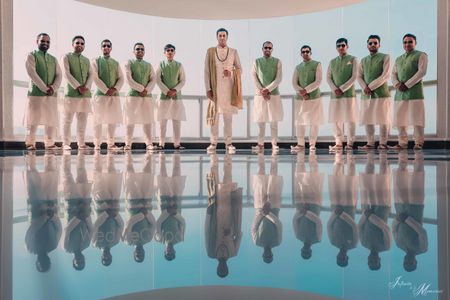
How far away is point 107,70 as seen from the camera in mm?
9062

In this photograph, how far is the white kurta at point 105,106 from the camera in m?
9.09

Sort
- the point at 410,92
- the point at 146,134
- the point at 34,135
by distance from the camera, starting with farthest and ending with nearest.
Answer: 1. the point at 146,134
2. the point at 410,92
3. the point at 34,135


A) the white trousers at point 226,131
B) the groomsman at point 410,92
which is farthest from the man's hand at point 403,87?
the white trousers at point 226,131

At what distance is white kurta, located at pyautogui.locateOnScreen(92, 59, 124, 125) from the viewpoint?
9.09 metres

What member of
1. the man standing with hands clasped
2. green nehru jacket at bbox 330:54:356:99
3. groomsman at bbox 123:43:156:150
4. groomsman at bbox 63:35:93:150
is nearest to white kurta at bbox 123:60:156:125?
groomsman at bbox 123:43:156:150

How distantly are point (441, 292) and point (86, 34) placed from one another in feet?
42.4

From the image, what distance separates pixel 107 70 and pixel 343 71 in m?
4.37

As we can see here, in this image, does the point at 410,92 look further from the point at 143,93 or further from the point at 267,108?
the point at 143,93

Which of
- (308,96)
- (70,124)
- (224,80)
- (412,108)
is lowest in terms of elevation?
(70,124)

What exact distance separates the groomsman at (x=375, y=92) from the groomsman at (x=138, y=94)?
399 cm

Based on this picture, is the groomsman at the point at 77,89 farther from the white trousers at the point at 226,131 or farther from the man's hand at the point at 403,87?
the man's hand at the point at 403,87

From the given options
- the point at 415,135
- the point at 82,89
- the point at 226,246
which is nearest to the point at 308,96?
the point at 415,135

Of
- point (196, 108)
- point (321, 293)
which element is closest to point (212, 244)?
point (321, 293)

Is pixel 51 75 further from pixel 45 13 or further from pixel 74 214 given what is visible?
pixel 74 214
